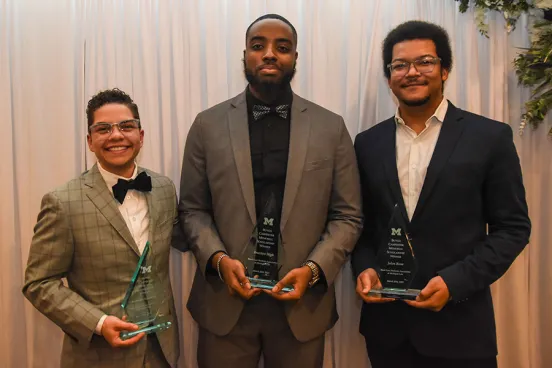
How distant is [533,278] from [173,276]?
2.22 meters

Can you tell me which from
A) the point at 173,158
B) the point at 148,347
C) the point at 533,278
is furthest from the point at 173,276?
the point at 533,278

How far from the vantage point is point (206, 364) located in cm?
199

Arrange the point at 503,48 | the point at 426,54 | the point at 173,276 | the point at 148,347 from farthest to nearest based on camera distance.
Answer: the point at 173,276 → the point at 503,48 → the point at 426,54 → the point at 148,347

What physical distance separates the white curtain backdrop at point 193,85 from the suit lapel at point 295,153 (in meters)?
0.66

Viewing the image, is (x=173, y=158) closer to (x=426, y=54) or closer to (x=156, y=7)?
(x=156, y=7)

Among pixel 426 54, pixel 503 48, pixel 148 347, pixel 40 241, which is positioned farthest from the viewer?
pixel 503 48

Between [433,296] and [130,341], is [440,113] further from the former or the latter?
[130,341]

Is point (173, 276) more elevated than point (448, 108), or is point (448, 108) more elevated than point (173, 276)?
point (448, 108)

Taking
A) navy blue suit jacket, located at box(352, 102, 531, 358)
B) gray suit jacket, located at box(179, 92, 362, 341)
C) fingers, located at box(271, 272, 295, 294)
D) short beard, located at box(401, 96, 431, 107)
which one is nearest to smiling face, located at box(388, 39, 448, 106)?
short beard, located at box(401, 96, 431, 107)

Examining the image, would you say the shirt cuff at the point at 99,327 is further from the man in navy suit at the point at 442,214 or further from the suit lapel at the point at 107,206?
the man in navy suit at the point at 442,214

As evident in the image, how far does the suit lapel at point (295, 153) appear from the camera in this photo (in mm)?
1853

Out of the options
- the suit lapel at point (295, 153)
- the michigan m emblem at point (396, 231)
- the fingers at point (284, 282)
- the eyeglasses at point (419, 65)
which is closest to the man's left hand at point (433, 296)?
the michigan m emblem at point (396, 231)

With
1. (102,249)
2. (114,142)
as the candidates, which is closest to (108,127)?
(114,142)

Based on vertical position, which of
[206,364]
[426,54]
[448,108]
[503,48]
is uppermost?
[503,48]
